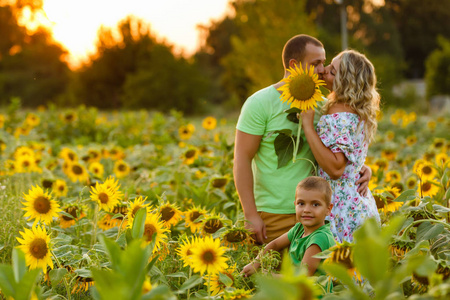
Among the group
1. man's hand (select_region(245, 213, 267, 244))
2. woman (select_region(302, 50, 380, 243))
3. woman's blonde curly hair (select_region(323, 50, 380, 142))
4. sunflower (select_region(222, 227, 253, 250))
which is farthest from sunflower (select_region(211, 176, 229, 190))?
sunflower (select_region(222, 227, 253, 250))

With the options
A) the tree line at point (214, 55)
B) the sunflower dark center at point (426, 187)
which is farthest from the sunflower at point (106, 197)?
the tree line at point (214, 55)

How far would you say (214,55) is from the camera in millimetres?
46500

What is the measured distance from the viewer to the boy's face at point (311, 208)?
2271mm

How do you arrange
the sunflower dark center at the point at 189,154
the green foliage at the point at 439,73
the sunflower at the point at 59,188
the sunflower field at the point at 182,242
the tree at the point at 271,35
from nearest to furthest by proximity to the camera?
1. the sunflower field at the point at 182,242
2. the sunflower at the point at 59,188
3. the sunflower dark center at the point at 189,154
4. the tree at the point at 271,35
5. the green foliage at the point at 439,73

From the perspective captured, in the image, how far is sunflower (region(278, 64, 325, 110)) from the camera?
248cm

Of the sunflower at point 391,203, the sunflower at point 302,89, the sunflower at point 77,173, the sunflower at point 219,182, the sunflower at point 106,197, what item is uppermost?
the sunflower at point 302,89

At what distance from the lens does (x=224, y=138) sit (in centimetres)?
398

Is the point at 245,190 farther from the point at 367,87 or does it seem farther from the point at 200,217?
the point at 367,87

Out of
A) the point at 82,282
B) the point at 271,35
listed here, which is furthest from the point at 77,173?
the point at 271,35

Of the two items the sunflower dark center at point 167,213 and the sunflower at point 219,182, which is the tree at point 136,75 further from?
the sunflower dark center at point 167,213

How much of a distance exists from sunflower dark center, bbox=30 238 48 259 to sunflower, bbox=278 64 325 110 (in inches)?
50.5

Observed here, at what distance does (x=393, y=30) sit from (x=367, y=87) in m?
41.5

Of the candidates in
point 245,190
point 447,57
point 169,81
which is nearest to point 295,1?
point 447,57

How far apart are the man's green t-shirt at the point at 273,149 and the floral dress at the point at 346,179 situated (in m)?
0.17
